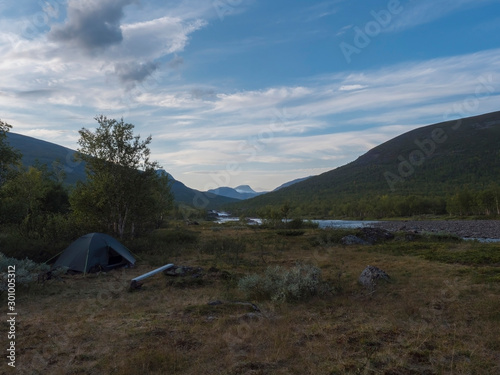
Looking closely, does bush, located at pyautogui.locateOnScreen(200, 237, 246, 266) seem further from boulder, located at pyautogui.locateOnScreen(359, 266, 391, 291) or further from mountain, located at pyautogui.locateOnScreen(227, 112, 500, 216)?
mountain, located at pyautogui.locateOnScreen(227, 112, 500, 216)

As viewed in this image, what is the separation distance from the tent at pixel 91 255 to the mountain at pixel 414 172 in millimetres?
82229

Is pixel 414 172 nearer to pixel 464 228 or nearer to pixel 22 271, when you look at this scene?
pixel 464 228

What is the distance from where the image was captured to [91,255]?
14359 millimetres

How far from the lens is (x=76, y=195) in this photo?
2088cm

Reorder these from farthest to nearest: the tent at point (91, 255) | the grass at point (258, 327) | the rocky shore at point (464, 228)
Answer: the rocky shore at point (464, 228)
the tent at point (91, 255)
the grass at point (258, 327)

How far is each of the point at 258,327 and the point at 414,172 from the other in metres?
151

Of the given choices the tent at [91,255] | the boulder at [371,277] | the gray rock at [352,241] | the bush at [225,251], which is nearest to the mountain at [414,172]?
the gray rock at [352,241]

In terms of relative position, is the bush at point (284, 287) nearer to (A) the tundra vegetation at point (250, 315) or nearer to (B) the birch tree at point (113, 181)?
(A) the tundra vegetation at point (250, 315)

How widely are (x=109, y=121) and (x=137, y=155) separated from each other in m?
2.89

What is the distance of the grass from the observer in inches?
209

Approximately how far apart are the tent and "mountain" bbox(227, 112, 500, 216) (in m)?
82.2

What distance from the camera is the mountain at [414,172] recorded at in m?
114

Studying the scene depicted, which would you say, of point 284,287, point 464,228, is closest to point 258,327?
point 284,287

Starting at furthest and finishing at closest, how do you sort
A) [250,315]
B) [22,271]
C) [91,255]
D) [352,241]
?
[352,241]
[91,255]
[22,271]
[250,315]
